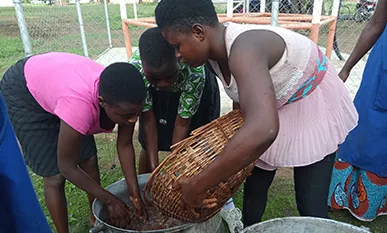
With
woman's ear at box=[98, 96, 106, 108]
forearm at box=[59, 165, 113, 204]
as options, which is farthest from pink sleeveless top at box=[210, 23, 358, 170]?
forearm at box=[59, 165, 113, 204]

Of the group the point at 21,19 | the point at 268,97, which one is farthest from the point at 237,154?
the point at 21,19

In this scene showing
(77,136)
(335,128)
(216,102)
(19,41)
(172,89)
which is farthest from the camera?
(19,41)

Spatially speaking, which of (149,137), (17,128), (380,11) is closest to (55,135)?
(17,128)

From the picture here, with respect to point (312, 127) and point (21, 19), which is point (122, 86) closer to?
point (312, 127)

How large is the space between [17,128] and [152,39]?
0.86 metres

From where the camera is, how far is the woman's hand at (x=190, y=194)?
1.13 m

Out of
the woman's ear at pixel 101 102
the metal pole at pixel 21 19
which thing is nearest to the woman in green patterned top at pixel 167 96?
the woman's ear at pixel 101 102

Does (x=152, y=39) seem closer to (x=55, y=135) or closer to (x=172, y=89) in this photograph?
(x=172, y=89)

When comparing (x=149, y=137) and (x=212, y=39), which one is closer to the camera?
(x=212, y=39)

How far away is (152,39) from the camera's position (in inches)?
65.6

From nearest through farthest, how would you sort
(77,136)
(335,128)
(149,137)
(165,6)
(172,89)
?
1. (165,6)
2. (335,128)
3. (77,136)
4. (172,89)
5. (149,137)

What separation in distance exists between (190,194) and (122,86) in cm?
58

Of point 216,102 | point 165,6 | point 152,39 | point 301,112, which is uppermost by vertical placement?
point 165,6

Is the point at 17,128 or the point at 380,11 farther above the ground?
the point at 380,11
